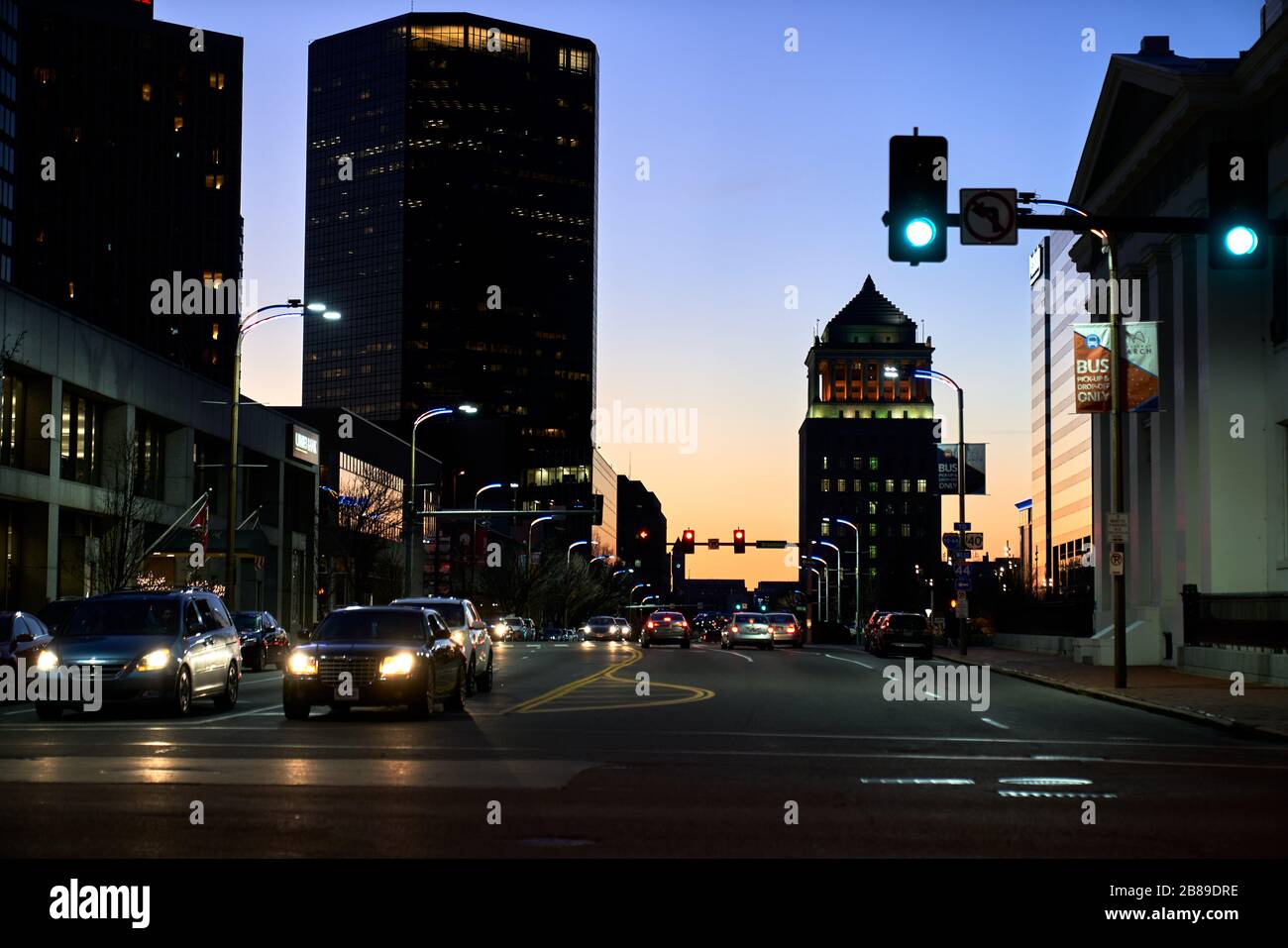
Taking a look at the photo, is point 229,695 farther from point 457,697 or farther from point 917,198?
point 917,198

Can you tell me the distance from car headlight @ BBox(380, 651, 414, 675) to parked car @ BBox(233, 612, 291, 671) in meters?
16.2

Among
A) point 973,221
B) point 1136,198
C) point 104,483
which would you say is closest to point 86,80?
point 104,483

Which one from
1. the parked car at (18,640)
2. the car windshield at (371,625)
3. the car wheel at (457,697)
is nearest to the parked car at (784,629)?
the parked car at (18,640)

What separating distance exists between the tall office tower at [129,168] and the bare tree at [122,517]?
6105 centimetres

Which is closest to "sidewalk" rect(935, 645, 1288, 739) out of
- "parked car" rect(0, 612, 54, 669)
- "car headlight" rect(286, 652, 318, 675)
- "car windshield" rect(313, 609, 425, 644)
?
"car windshield" rect(313, 609, 425, 644)

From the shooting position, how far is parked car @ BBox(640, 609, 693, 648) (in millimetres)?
61656

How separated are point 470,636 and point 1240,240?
1410 centimetres

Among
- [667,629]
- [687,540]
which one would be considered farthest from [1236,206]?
[687,540]

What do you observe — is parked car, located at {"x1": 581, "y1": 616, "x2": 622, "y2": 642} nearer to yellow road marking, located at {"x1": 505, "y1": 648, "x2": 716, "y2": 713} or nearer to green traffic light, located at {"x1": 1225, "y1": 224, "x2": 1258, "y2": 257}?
yellow road marking, located at {"x1": 505, "y1": 648, "x2": 716, "y2": 713}

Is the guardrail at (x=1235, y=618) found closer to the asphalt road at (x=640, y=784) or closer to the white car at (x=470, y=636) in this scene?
the asphalt road at (x=640, y=784)

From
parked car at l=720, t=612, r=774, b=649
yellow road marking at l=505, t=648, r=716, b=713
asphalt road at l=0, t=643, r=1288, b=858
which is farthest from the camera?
parked car at l=720, t=612, r=774, b=649

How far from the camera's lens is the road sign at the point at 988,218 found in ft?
56.2

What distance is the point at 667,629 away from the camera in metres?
62.2
